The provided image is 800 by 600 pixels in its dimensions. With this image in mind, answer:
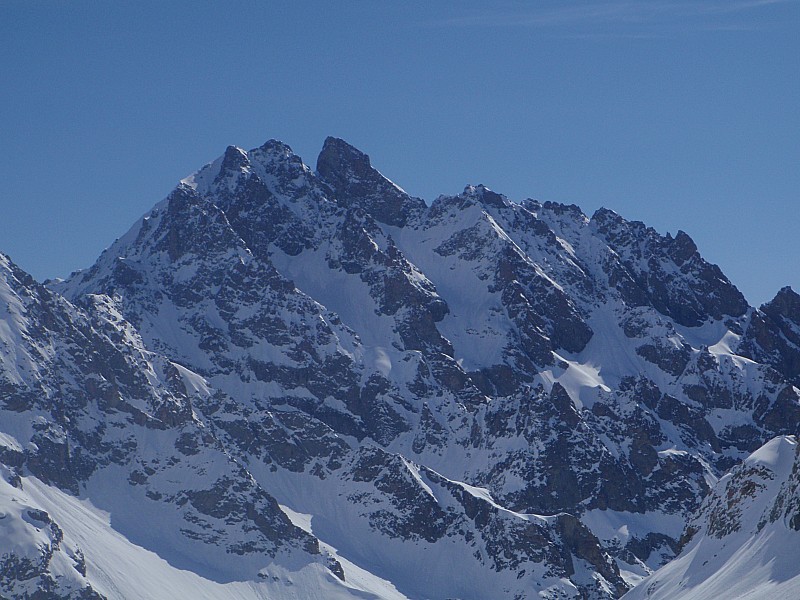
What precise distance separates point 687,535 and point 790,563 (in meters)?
39.7

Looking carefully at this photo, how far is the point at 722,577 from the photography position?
146m

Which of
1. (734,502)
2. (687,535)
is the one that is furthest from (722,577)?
(687,535)

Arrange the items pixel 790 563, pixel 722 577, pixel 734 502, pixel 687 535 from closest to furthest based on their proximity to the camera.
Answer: pixel 790 563 < pixel 722 577 < pixel 734 502 < pixel 687 535

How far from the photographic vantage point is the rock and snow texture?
135 meters

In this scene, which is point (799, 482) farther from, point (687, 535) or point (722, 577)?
point (687, 535)

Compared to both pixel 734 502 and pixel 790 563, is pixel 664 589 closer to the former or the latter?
pixel 734 502

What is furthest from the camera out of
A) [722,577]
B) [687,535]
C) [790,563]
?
[687,535]

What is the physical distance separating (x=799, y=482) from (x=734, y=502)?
24026mm

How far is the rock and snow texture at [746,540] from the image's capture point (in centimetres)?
13462

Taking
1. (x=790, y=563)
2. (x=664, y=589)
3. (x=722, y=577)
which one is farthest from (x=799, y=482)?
(x=664, y=589)

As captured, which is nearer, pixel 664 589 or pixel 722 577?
pixel 722 577

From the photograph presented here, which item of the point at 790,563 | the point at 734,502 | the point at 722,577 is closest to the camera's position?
the point at 790,563

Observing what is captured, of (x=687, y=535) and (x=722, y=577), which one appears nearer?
(x=722, y=577)

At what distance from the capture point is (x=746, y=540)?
148 m
